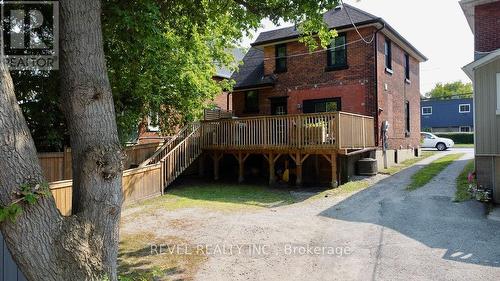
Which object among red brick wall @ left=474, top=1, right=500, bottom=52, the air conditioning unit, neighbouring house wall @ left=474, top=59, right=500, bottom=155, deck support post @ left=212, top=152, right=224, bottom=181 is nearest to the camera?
neighbouring house wall @ left=474, top=59, right=500, bottom=155

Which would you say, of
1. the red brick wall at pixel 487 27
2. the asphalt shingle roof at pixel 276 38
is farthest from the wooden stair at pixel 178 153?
the red brick wall at pixel 487 27

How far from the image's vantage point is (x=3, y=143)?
309 cm

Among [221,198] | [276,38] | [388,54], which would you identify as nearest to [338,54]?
[388,54]

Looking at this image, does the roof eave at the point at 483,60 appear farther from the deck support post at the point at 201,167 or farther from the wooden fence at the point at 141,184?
the deck support post at the point at 201,167

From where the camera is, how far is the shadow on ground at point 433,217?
6.94 meters

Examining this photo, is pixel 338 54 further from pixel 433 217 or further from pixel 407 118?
pixel 433 217

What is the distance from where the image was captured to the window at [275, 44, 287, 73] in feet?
66.6

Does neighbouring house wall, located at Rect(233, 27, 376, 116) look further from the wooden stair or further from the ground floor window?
the wooden stair

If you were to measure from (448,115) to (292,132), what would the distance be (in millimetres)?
44268

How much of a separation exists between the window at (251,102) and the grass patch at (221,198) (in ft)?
23.5

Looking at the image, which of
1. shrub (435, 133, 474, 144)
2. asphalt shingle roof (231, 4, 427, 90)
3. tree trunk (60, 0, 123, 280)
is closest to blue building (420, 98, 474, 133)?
shrub (435, 133, 474, 144)

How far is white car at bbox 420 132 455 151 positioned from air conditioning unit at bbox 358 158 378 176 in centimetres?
1808

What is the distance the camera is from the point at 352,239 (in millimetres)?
7777

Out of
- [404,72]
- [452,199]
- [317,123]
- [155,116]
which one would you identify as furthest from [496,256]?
[404,72]
